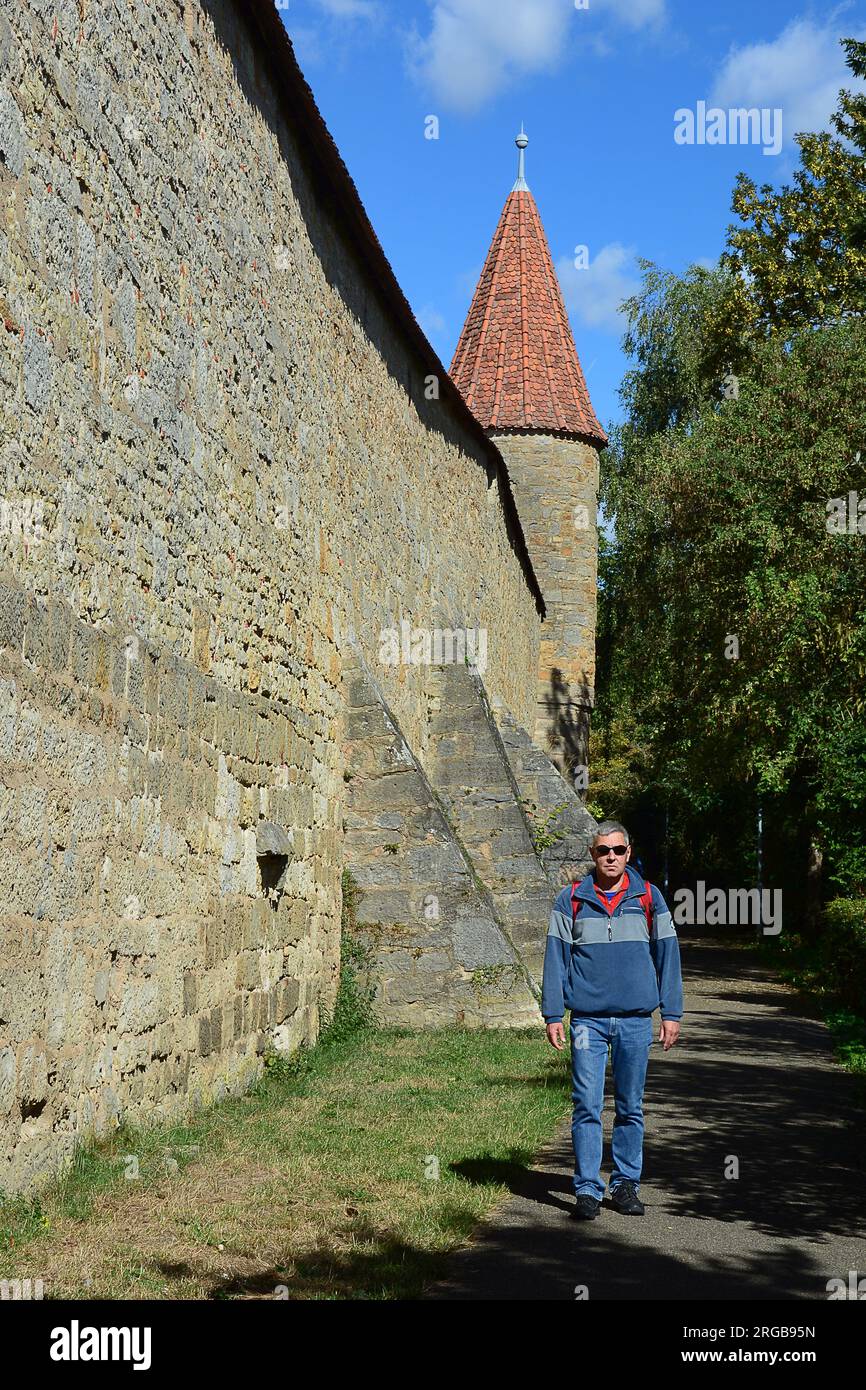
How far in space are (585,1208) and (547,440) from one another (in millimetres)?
19549

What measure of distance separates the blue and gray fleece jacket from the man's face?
0.37 feet

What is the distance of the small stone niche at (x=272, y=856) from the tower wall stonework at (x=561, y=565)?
15318mm

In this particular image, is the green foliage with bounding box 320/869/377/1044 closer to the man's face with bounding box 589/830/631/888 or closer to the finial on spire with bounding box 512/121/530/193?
the man's face with bounding box 589/830/631/888

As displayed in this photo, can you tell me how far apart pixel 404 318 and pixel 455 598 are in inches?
153

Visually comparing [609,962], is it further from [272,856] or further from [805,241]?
[805,241]

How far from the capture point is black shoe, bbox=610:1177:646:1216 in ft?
16.8

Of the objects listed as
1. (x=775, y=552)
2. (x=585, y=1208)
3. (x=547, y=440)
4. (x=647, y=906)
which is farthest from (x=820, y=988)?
(x=547, y=440)

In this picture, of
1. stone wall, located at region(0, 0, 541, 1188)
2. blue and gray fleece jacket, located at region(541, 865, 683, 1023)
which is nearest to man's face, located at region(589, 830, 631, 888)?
blue and gray fleece jacket, located at region(541, 865, 683, 1023)

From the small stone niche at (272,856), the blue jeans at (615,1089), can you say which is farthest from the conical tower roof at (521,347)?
the blue jeans at (615,1089)

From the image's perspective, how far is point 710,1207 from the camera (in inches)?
207

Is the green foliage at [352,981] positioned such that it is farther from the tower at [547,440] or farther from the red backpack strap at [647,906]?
the tower at [547,440]

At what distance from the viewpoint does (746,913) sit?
990 inches
